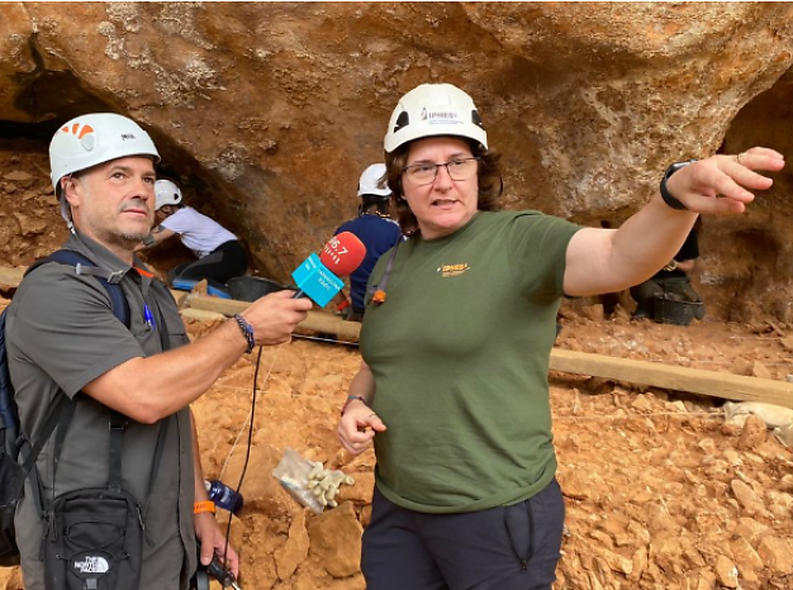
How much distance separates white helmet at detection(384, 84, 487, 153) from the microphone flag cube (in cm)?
49

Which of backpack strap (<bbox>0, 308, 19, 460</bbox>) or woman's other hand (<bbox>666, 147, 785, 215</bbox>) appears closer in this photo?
woman's other hand (<bbox>666, 147, 785, 215</bbox>)

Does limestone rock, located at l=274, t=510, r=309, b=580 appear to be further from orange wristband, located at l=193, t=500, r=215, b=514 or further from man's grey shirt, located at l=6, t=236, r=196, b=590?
man's grey shirt, located at l=6, t=236, r=196, b=590

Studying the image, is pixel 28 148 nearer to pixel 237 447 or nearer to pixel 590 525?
pixel 237 447

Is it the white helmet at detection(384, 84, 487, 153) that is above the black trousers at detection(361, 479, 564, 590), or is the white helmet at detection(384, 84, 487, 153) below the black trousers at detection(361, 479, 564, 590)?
above

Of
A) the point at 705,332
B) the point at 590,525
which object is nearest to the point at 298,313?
the point at 590,525

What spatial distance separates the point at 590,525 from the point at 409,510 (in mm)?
1748

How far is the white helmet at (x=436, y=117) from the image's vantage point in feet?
6.31

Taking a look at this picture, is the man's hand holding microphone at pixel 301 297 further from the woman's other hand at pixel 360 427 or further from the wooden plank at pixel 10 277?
the wooden plank at pixel 10 277

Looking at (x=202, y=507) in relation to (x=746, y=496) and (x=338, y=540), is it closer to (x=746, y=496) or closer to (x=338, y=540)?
(x=338, y=540)

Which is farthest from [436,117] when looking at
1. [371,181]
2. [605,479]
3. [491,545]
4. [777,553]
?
[371,181]

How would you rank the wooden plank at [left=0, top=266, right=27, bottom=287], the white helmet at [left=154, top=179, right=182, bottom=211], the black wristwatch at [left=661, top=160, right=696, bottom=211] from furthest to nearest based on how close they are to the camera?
the white helmet at [left=154, top=179, right=182, bottom=211] < the wooden plank at [left=0, top=266, right=27, bottom=287] < the black wristwatch at [left=661, top=160, right=696, bottom=211]

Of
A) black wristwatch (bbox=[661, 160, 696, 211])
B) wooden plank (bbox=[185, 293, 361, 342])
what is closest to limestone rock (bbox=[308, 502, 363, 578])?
wooden plank (bbox=[185, 293, 361, 342])

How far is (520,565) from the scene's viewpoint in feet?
5.59

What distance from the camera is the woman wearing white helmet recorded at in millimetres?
1699
